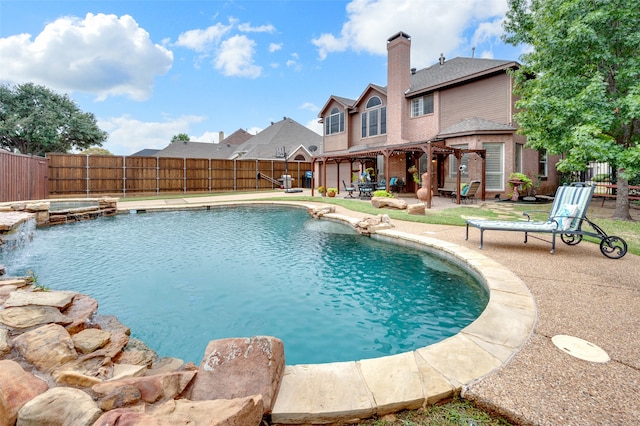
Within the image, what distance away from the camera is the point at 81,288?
15.5ft

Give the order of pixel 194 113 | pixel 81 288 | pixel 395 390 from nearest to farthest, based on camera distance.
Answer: pixel 395 390
pixel 81 288
pixel 194 113

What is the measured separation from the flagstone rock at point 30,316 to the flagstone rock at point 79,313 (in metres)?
0.08

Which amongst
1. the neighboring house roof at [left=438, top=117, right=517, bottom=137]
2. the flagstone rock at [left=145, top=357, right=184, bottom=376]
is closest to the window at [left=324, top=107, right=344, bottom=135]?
the neighboring house roof at [left=438, top=117, right=517, bottom=137]

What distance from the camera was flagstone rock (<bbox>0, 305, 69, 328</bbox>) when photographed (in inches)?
97.6

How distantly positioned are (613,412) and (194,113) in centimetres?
3842

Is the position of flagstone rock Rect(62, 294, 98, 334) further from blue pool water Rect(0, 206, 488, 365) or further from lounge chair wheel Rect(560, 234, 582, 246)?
lounge chair wheel Rect(560, 234, 582, 246)

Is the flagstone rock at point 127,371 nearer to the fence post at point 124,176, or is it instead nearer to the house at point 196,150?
the fence post at point 124,176

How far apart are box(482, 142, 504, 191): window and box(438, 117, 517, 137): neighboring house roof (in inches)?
26.2

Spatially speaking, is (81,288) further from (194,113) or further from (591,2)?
(194,113)

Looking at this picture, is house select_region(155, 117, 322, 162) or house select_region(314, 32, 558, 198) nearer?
house select_region(314, 32, 558, 198)

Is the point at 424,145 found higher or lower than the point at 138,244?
higher

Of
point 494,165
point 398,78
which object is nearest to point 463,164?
point 494,165

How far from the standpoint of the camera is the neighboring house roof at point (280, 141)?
29.7 meters

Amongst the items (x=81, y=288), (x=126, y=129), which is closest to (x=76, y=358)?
(x=81, y=288)
